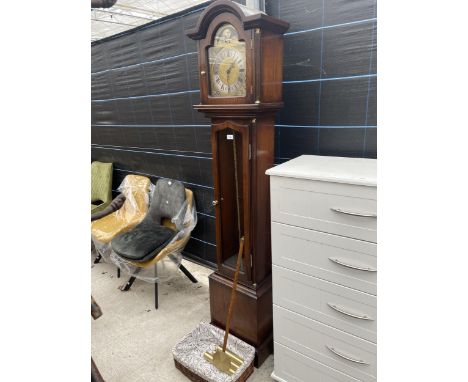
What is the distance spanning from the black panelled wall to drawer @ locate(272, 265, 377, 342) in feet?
2.34

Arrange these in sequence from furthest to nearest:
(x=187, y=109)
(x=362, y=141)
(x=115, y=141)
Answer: (x=115, y=141)
(x=187, y=109)
(x=362, y=141)

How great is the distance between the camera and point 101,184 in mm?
3518

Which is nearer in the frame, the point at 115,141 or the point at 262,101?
the point at 262,101

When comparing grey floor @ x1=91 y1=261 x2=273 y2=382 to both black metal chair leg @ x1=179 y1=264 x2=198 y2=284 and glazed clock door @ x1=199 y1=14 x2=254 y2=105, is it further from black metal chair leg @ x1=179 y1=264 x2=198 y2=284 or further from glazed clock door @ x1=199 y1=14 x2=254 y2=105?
glazed clock door @ x1=199 y1=14 x2=254 y2=105

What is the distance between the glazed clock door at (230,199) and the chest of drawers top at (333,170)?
29cm

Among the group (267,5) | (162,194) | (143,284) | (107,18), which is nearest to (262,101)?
(267,5)

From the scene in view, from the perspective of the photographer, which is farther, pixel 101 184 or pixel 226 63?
pixel 101 184

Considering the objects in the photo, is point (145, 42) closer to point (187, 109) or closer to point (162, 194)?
point (187, 109)

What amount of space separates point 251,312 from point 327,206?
0.82m

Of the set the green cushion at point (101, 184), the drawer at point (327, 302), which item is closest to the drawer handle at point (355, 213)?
the drawer at point (327, 302)

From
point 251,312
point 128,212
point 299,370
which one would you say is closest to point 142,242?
point 128,212

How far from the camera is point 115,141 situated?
3.46 metres

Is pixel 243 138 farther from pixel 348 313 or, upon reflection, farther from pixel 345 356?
pixel 345 356

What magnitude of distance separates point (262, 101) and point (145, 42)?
1.70 metres
